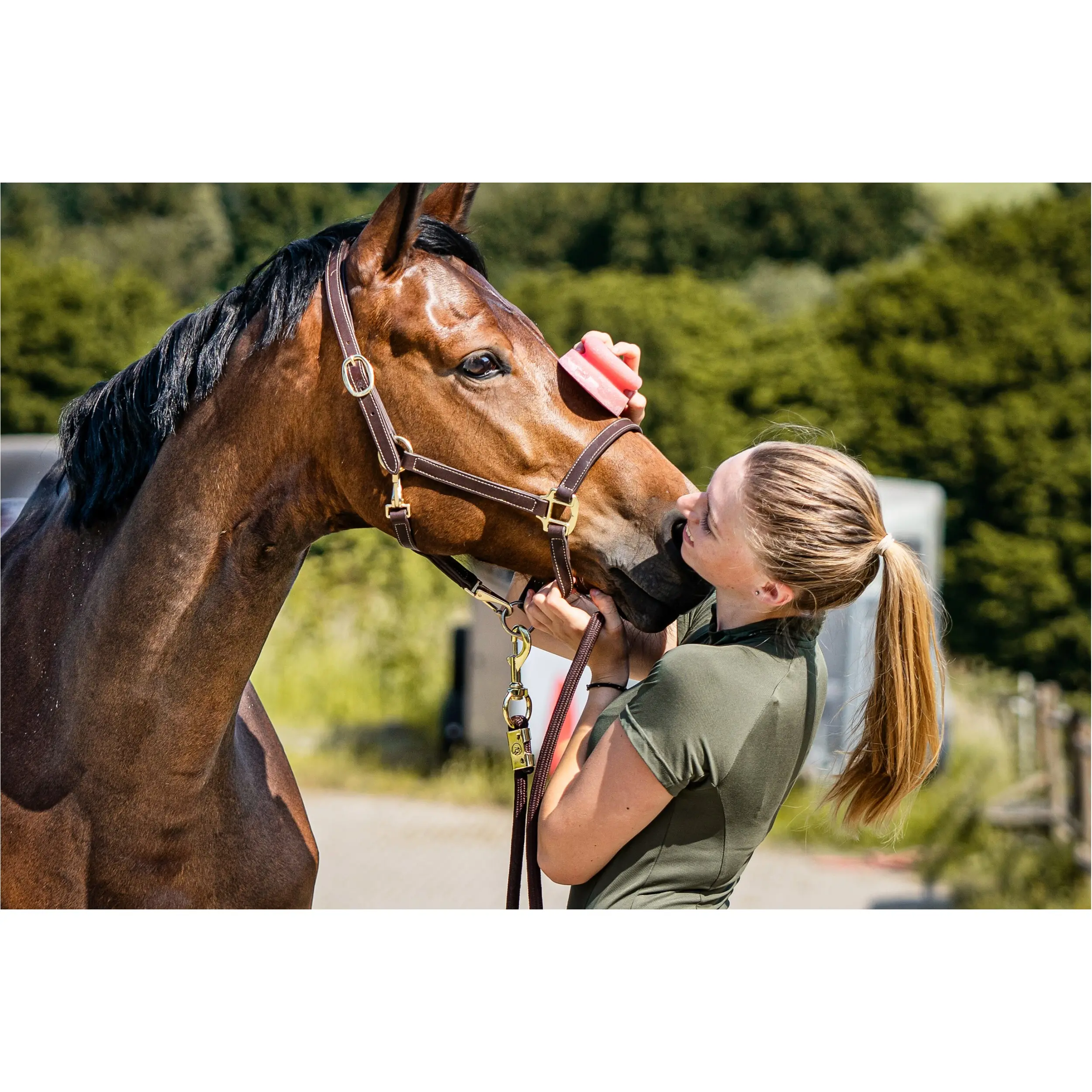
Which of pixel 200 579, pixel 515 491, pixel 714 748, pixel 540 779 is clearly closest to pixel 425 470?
pixel 515 491

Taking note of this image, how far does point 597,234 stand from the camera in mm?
26984

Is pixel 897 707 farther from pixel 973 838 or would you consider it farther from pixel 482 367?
pixel 973 838

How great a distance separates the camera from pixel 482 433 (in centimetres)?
200

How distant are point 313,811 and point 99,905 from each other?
8281 millimetres

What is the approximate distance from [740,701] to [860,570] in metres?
0.31

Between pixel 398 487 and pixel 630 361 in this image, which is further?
pixel 630 361

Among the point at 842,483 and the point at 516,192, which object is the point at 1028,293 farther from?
the point at 516,192

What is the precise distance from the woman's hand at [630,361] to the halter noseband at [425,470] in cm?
11

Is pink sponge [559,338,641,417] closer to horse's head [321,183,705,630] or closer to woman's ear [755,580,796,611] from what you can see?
horse's head [321,183,705,630]

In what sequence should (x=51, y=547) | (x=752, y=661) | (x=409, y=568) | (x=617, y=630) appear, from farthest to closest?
(x=409, y=568) → (x=51, y=547) → (x=617, y=630) → (x=752, y=661)

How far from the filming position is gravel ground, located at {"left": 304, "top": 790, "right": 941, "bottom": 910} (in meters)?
8.16

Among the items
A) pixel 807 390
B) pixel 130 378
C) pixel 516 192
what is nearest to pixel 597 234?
pixel 516 192

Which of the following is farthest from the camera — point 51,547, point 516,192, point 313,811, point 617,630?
point 516,192

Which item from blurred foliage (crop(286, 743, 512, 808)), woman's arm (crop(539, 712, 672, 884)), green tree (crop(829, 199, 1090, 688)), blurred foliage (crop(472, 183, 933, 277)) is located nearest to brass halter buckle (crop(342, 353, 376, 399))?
woman's arm (crop(539, 712, 672, 884))
